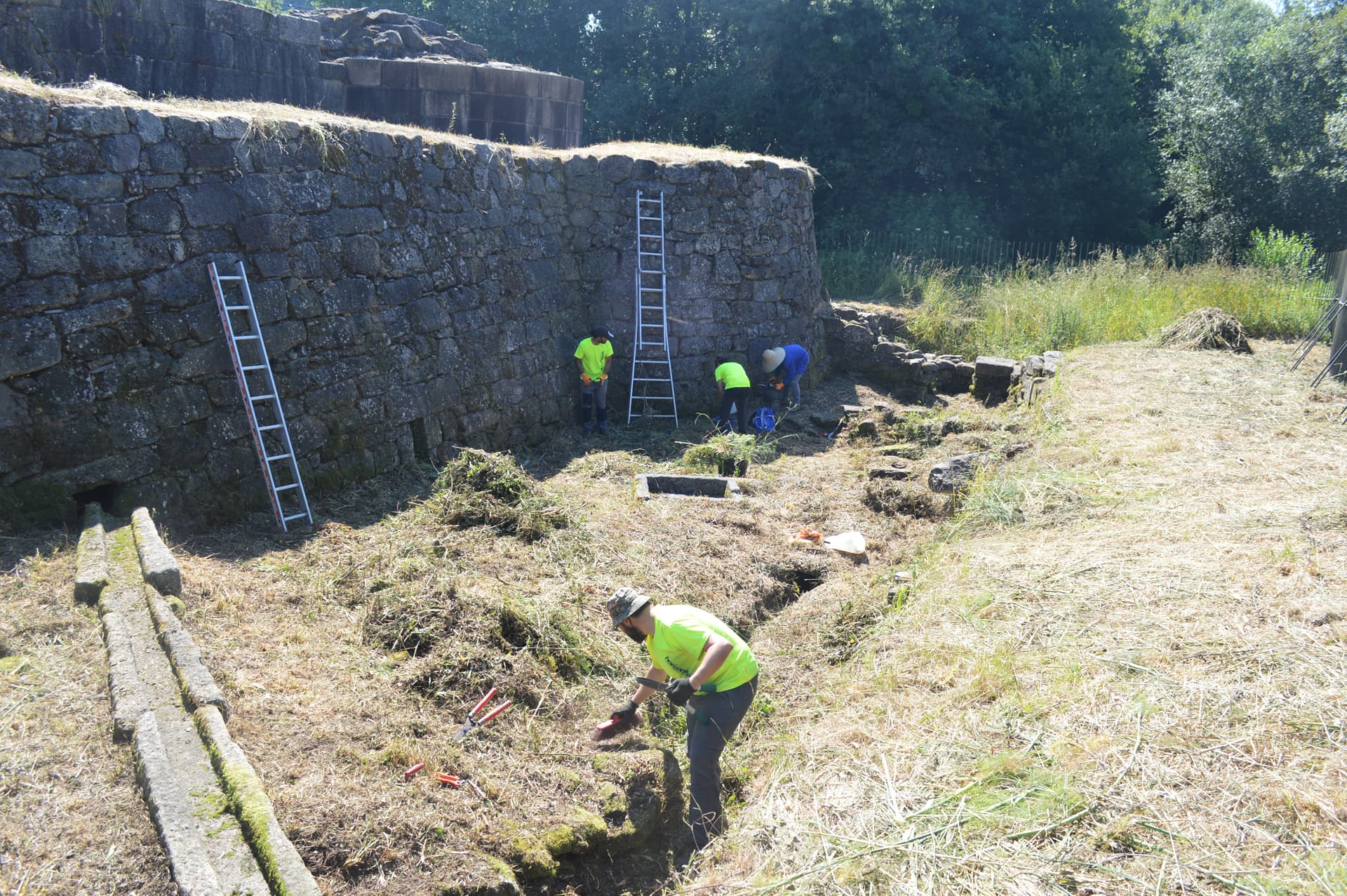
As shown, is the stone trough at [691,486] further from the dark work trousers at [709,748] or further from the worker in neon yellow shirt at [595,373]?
the dark work trousers at [709,748]

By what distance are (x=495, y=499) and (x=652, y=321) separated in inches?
214

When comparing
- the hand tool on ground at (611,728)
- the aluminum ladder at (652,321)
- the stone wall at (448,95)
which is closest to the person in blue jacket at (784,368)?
the aluminum ladder at (652,321)

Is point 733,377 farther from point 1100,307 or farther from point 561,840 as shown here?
point 561,840

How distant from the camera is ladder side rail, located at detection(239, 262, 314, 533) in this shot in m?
7.13

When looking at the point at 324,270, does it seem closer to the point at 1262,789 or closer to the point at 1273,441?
the point at 1262,789

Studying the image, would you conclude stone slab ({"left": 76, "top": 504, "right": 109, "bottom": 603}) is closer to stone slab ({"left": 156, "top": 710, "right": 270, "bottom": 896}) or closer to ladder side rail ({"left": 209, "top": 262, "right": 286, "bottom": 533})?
ladder side rail ({"left": 209, "top": 262, "right": 286, "bottom": 533})

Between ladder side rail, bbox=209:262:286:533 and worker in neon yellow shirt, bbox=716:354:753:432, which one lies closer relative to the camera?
ladder side rail, bbox=209:262:286:533

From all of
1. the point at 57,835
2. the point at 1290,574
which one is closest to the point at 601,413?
the point at 1290,574

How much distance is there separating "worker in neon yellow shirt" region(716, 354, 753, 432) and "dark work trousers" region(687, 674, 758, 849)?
682 cm

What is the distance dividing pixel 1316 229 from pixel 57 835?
77.2 feet

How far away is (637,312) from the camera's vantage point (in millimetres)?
11969

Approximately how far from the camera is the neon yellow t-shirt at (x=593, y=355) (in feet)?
36.3

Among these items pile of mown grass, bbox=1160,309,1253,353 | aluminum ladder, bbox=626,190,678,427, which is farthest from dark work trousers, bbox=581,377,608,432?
pile of mown grass, bbox=1160,309,1253,353

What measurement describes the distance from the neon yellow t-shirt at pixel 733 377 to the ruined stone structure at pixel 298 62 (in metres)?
4.64
